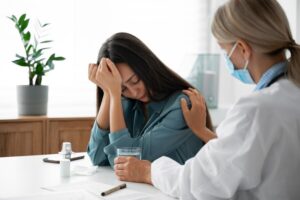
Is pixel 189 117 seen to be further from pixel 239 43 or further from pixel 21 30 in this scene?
pixel 21 30

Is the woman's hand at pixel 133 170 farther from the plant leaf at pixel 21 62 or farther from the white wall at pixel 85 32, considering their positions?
the white wall at pixel 85 32

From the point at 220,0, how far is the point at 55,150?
190 cm

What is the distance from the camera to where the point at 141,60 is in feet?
5.73

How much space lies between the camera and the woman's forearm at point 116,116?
169cm

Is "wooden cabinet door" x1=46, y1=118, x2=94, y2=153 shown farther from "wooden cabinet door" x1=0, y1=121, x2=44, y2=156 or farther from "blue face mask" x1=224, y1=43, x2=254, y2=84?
"blue face mask" x1=224, y1=43, x2=254, y2=84

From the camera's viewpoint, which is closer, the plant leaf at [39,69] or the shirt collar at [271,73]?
the shirt collar at [271,73]

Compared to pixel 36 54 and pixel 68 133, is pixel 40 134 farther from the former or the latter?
pixel 36 54

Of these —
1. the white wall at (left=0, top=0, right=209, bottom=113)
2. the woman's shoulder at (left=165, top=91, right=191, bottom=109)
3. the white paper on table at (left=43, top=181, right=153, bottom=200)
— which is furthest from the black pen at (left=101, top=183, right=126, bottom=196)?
the white wall at (left=0, top=0, right=209, bottom=113)

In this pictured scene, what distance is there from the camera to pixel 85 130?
3094mm

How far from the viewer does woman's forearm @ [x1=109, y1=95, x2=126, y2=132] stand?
5.53 ft

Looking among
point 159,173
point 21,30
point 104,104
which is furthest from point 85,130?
point 159,173

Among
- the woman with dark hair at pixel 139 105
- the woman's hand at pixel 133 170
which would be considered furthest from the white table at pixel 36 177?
the woman with dark hair at pixel 139 105

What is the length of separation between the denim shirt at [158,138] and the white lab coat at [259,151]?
564 mm

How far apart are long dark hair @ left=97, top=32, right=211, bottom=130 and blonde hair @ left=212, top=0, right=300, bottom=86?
0.62 meters
